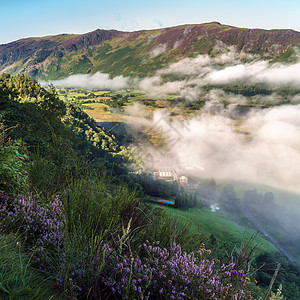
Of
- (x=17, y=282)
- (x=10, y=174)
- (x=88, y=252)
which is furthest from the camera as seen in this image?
(x=10, y=174)

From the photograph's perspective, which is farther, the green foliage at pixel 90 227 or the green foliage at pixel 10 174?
the green foliage at pixel 10 174

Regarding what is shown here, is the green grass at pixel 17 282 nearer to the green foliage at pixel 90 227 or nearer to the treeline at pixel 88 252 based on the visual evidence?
the treeline at pixel 88 252

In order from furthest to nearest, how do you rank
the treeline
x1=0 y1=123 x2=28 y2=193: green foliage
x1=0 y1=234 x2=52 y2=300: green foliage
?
1. x1=0 y1=123 x2=28 y2=193: green foliage
2. the treeline
3. x1=0 y1=234 x2=52 y2=300: green foliage

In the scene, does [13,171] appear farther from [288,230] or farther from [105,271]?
[288,230]

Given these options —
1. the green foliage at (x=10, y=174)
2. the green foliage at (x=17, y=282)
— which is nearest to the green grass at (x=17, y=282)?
the green foliage at (x=17, y=282)

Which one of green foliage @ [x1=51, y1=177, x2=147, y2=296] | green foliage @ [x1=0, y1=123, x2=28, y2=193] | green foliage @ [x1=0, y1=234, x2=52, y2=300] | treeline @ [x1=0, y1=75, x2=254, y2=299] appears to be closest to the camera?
green foliage @ [x1=0, y1=234, x2=52, y2=300]

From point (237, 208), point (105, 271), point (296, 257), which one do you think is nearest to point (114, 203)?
point (105, 271)

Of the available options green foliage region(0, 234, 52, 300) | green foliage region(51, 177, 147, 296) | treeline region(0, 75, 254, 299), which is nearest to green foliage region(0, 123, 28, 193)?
treeline region(0, 75, 254, 299)

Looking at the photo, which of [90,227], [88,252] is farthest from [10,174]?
[88,252]

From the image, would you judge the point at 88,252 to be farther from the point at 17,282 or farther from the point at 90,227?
the point at 17,282

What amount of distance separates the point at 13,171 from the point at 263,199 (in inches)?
7379

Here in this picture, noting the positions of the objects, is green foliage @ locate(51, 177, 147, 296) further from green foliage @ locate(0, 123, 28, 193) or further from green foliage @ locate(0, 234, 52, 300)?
green foliage @ locate(0, 123, 28, 193)

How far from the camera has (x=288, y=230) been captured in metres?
129

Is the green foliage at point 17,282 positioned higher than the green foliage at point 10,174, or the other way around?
the green foliage at point 10,174
